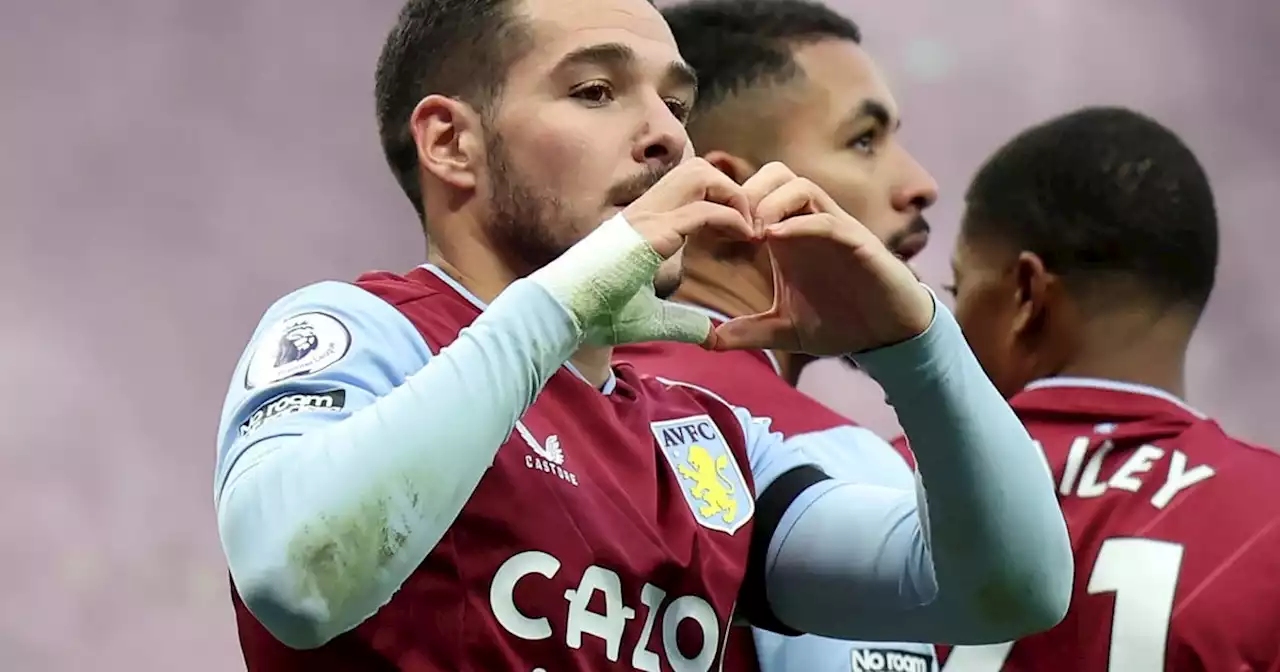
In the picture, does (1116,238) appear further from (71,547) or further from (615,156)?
(71,547)

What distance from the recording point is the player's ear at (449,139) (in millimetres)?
1059

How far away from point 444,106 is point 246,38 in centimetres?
128

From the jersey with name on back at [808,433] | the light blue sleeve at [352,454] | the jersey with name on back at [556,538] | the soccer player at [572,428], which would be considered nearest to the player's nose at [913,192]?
the jersey with name on back at [808,433]

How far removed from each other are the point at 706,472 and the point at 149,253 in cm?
130

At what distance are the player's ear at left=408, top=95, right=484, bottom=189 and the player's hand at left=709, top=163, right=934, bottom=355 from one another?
23cm

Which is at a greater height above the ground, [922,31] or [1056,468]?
[922,31]

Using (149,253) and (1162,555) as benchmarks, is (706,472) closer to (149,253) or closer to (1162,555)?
(1162,555)

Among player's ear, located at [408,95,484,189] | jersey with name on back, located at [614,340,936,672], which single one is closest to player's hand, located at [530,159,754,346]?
player's ear, located at [408,95,484,189]

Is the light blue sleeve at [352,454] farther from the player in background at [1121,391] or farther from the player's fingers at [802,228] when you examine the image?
the player in background at [1121,391]

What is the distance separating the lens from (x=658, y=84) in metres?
1.04

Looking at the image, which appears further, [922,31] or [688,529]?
[922,31]

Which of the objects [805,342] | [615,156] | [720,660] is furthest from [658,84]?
[720,660]

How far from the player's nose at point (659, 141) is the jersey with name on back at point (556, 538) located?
0.15 m

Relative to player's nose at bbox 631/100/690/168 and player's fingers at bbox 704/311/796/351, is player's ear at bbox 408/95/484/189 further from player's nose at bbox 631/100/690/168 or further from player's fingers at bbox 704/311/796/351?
player's fingers at bbox 704/311/796/351
